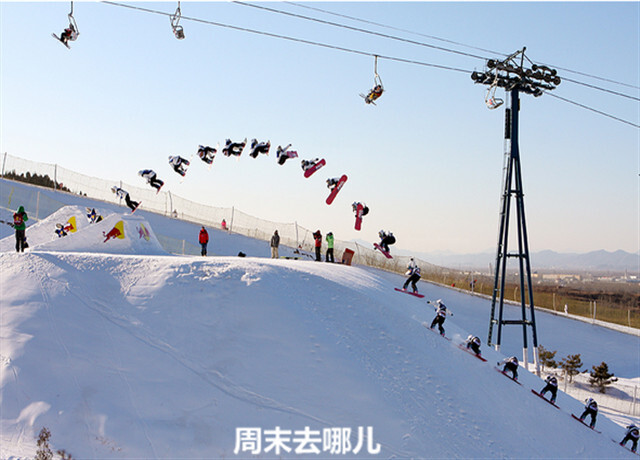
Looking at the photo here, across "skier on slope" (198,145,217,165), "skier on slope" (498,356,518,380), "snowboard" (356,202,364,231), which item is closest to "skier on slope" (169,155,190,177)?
"skier on slope" (198,145,217,165)

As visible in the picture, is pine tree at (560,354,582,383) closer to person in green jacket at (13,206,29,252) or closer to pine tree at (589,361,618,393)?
pine tree at (589,361,618,393)

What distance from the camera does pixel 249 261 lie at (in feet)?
45.9

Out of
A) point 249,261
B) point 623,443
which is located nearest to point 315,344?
point 249,261

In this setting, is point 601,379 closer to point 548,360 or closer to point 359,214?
point 548,360

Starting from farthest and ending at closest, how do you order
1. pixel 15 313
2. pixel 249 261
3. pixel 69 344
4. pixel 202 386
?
1. pixel 249 261
2. pixel 15 313
3. pixel 69 344
4. pixel 202 386

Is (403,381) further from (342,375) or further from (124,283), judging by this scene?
(124,283)

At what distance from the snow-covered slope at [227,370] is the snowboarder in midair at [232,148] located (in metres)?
9.35

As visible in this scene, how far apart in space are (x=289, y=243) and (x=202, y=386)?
35.7 meters

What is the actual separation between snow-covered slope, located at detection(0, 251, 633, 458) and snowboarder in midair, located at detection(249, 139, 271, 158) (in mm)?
8932

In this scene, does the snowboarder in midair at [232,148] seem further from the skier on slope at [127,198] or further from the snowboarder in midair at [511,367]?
the snowboarder in midair at [511,367]

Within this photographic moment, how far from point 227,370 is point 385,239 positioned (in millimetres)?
10698

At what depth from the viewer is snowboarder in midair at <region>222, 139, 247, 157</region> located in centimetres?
2195

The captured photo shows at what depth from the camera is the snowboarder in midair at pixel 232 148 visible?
864 inches

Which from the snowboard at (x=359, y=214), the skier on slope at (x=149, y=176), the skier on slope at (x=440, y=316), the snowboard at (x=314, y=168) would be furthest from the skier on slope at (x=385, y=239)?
the skier on slope at (x=149, y=176)
